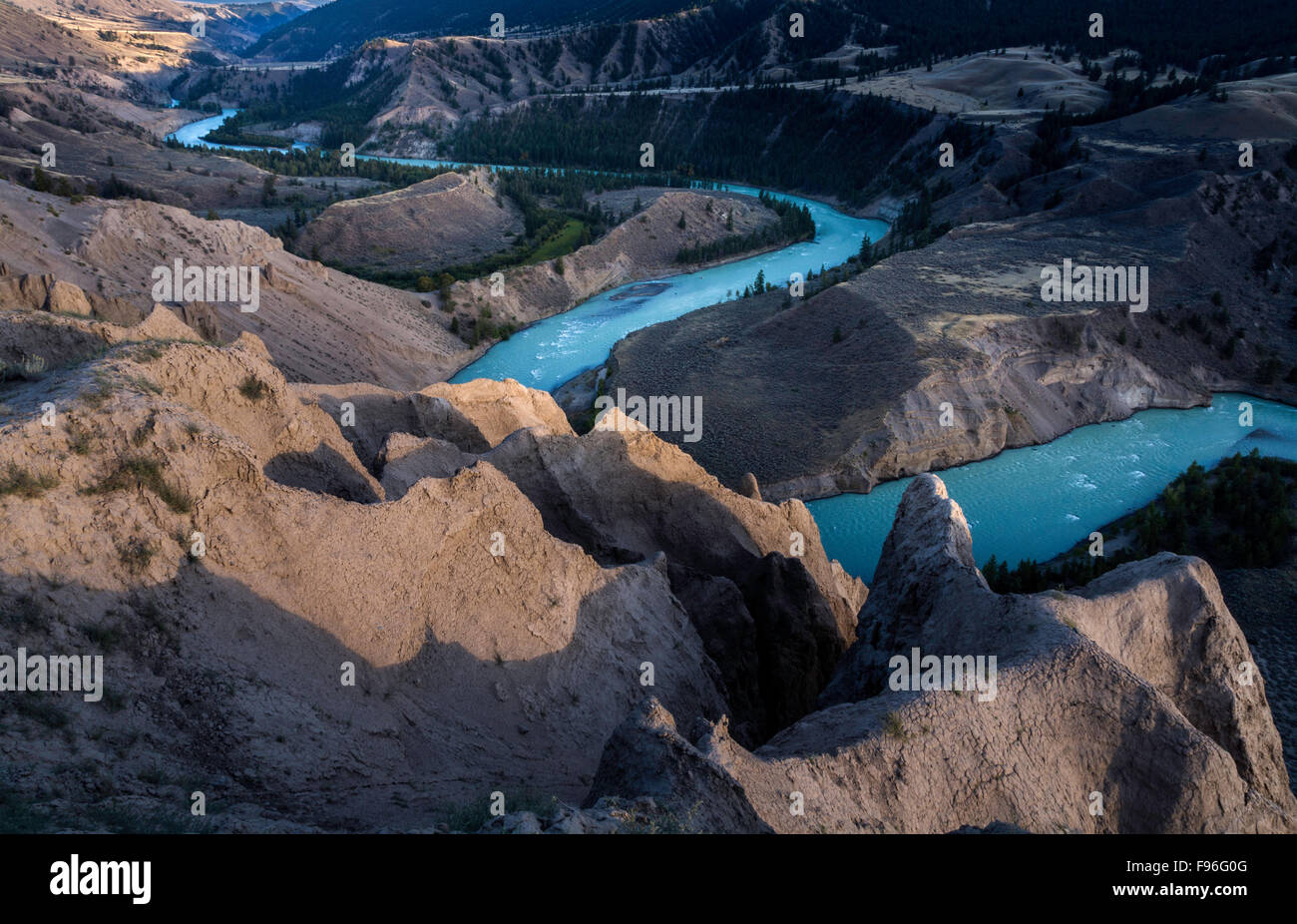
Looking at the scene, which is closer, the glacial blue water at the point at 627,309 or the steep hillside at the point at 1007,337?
the steep hillside at the point at 1007,337

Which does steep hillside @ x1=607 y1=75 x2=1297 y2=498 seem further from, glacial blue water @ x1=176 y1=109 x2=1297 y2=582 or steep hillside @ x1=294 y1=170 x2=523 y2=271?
steep hillside @ x1=294 y1=170 x2=523 y2=271

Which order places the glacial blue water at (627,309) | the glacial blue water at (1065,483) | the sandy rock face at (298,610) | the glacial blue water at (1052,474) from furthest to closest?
the glacial blue water at (627,309), the glacial blue water at (1052,474), the glacial blue water at (1065,483), the sandy rock face at (298,610)

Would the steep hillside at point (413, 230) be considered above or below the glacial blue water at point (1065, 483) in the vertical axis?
above

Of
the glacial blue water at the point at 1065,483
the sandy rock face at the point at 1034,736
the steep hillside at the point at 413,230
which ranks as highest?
the steep hillside at the point at 413,230

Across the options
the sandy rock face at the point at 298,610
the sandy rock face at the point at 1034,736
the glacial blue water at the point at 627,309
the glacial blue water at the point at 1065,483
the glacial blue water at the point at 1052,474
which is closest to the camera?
the sandy rock face at the point at 298,610

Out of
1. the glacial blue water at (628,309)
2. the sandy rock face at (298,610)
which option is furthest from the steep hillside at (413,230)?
the sandy rock face at (298,610)

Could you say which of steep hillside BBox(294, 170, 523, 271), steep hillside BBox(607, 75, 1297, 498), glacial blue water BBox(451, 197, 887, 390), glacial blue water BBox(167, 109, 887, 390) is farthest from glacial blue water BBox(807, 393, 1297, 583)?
steep hillside BBox(294, 170, 523, 271)

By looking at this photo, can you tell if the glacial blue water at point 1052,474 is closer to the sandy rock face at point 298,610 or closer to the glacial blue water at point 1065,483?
→ the glacial blue water at point 1065,483
